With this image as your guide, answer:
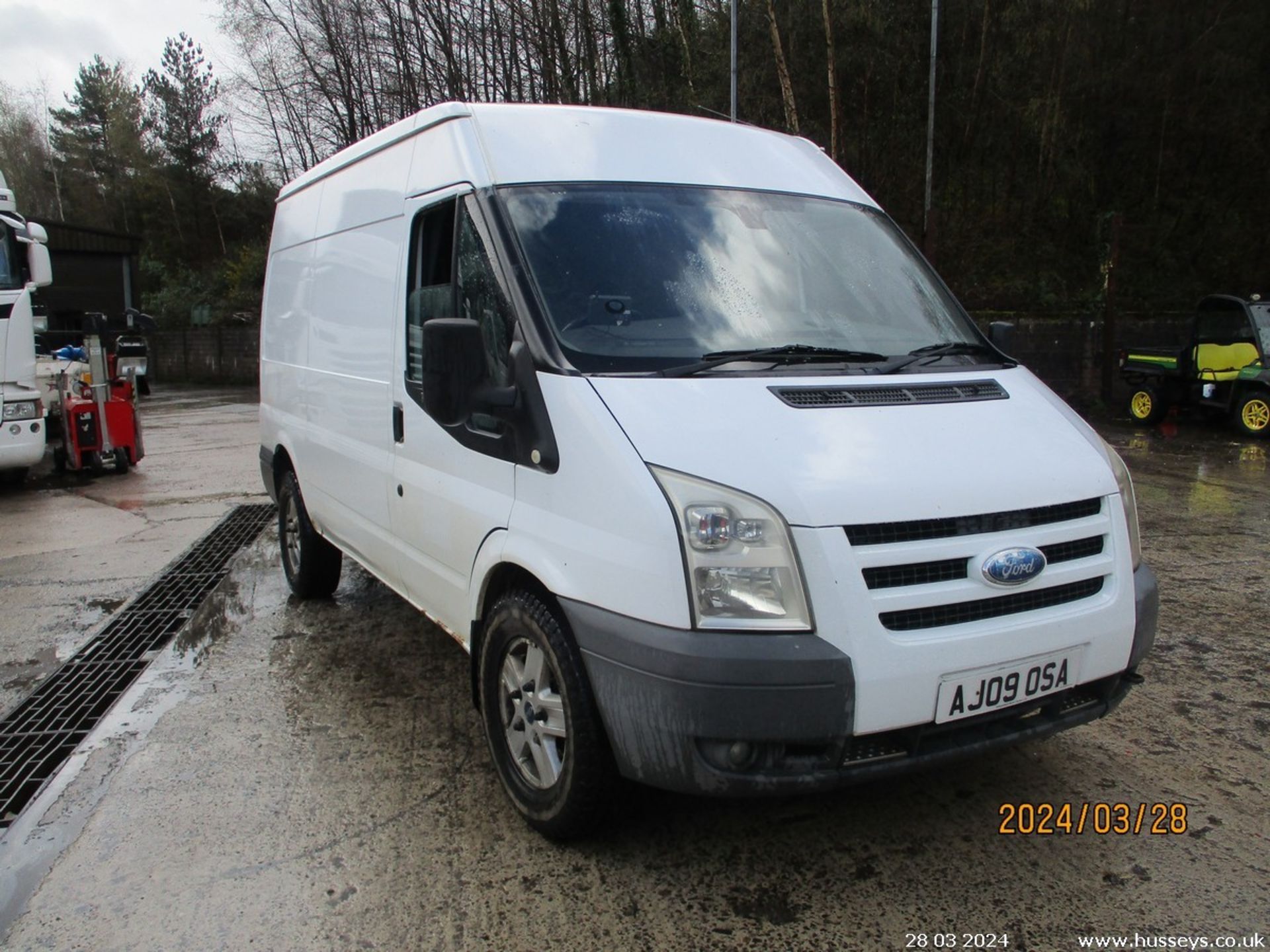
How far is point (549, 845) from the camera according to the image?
3170 millimetres

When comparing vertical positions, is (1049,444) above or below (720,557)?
above

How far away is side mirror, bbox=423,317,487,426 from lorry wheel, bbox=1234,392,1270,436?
42.0 ft

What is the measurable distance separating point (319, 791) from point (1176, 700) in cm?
345

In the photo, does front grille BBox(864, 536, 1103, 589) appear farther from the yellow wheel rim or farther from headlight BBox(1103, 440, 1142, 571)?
the yellow wheel rim

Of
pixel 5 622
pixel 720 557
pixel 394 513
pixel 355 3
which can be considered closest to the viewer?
pixel 720 557

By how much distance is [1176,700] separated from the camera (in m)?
4.19

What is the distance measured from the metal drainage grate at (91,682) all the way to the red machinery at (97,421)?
179 inches

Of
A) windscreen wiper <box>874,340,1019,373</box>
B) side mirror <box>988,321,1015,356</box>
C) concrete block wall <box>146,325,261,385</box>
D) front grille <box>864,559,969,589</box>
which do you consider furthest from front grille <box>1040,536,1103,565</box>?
concrete block wall <box>146,325,261,385</box>

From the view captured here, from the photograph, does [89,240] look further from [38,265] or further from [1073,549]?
[1073,549]

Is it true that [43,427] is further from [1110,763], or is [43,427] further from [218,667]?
[1110,763]

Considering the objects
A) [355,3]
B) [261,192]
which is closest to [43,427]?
[355,3]

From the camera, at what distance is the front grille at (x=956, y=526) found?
8.64 feet

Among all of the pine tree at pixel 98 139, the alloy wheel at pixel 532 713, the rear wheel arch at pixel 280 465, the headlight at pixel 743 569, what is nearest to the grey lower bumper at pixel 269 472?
the rear wheel arch at pixel 280 465

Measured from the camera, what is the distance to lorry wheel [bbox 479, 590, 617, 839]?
288 centimetres
